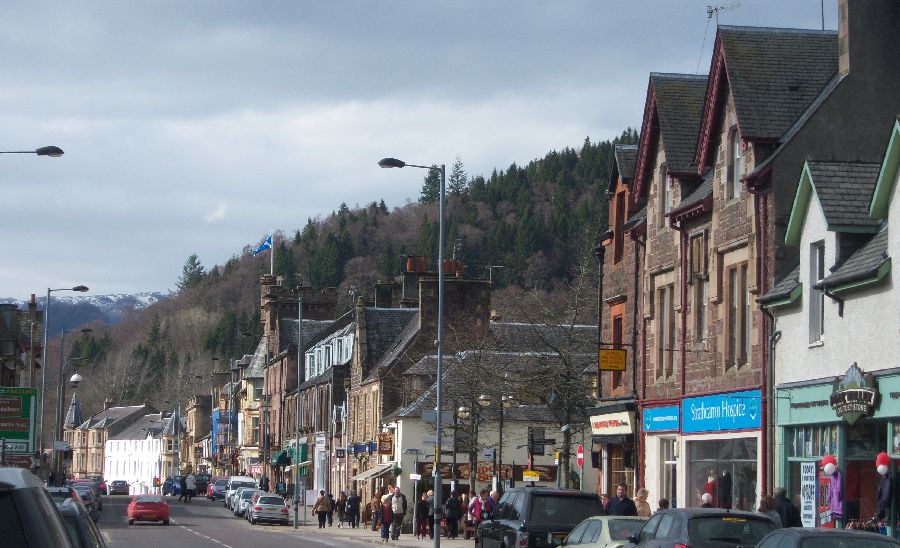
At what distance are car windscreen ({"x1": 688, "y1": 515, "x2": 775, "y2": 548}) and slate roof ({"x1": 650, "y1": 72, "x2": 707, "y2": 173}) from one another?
16799 millimetres

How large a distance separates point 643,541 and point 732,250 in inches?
510

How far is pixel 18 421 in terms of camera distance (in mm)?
48375

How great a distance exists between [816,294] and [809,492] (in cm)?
373

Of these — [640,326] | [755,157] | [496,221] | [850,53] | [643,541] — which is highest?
[496,221]

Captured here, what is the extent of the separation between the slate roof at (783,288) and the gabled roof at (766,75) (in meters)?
3.13

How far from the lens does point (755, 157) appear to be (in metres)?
29.7

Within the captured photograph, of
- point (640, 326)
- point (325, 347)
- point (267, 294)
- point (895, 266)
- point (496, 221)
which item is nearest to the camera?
point (895, 266)

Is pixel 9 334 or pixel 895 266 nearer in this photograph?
pixel 895 266

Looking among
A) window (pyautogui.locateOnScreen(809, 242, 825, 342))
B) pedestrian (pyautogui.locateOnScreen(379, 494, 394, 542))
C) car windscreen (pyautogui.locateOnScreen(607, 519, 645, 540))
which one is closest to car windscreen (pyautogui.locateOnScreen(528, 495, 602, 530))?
car windscreen (pyautogui.locateOnScreen(607, 519, 645, 540))

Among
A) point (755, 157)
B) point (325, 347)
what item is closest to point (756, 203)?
point (755, 157)

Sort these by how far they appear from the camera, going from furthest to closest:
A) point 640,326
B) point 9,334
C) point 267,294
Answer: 1. point 267,294
2. point 9,334
3. point 640,326

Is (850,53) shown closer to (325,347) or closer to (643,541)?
(643,541)

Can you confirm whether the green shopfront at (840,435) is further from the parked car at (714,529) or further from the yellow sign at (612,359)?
the yellow sign at (612,359)

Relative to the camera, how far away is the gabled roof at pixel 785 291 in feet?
88.7
